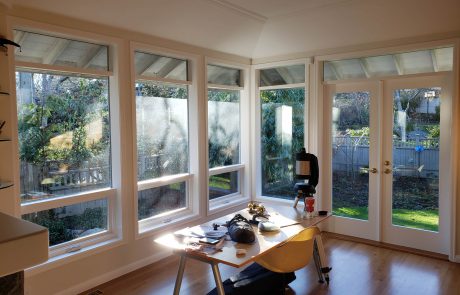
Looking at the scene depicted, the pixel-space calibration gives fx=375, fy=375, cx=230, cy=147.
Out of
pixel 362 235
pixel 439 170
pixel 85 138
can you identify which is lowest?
pixel 362 235

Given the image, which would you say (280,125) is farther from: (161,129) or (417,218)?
(417,218)

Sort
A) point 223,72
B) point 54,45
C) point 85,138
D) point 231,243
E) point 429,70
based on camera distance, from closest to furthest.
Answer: point 231,243 < point 54,45 < point 85,138 < point 429,70 < point 223,72

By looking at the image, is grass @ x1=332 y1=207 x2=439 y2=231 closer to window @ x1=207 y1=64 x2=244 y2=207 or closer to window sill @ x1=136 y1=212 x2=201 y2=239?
window @ x1=207 y1=64 x2=244 y2=207

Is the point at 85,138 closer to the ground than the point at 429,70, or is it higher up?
closer to the ground

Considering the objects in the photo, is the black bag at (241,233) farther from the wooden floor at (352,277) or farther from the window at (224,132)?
the window at (224,132)

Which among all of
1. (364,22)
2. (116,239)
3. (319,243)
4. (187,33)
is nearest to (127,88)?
(187,33)

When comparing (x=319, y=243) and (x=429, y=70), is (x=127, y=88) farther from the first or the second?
(x=429, y=70)

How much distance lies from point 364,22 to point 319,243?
2.56 meters

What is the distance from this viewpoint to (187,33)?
435 cm

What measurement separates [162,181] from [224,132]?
1387 millimetres

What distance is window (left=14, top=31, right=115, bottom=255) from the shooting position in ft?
10.6

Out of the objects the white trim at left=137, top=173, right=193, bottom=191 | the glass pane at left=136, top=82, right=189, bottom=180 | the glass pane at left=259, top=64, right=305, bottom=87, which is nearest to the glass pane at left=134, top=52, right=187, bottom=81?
the glass pane at left=136, top=82, right=189, bottom=180

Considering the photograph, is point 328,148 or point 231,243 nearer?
point 231,243

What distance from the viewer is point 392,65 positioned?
449 cm
